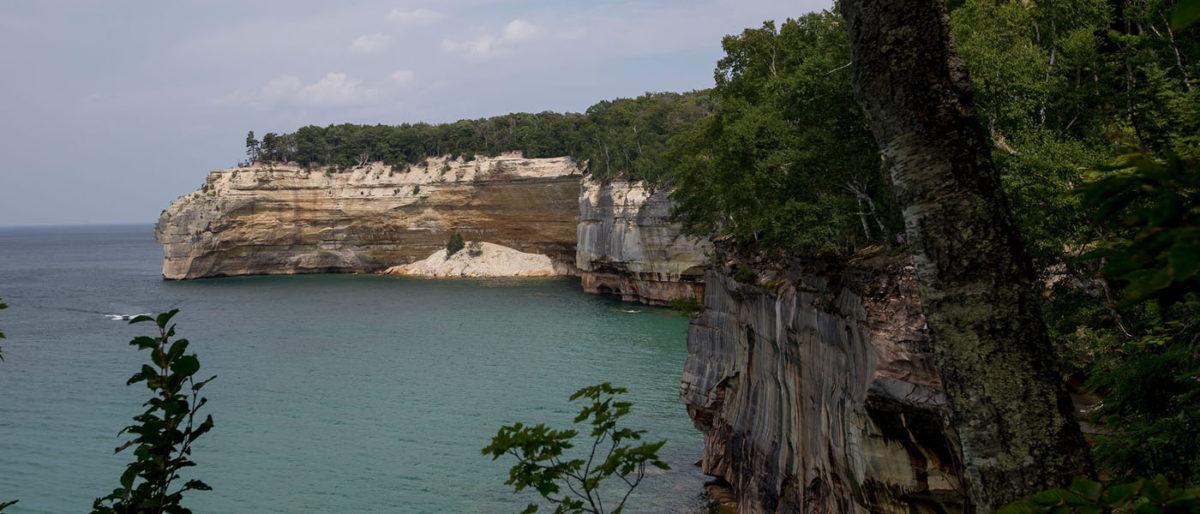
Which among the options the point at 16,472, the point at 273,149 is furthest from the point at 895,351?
the point at 273,149

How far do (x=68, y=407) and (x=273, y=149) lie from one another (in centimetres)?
6022

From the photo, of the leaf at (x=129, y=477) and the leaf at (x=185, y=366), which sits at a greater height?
the leaf at (x=185, y=366)

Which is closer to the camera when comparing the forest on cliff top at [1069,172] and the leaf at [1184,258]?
the leaf at [1184,258]

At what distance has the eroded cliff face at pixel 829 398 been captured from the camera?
11.9m

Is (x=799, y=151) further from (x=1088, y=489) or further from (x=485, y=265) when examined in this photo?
(x=485, y=265)

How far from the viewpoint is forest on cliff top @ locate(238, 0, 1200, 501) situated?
247 cm

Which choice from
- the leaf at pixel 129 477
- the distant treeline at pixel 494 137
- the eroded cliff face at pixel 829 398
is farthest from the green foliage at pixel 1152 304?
the distant treeline at pixel 494 137

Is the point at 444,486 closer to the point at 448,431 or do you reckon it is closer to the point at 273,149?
the point at 448,431

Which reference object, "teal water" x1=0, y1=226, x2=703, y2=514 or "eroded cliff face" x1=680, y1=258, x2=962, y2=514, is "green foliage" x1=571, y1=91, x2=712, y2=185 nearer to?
"teal water" x1=0, y1=226, x2=703, y2=514

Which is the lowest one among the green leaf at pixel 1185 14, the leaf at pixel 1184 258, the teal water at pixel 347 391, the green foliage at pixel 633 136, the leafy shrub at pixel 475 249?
the teal water at pixel 347 391

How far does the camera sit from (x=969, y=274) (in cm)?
332

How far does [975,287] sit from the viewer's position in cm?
331

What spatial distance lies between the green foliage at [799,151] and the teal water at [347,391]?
27.2 feet

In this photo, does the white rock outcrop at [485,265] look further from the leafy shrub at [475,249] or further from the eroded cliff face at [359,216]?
the eroded cliff face at [359,216]
